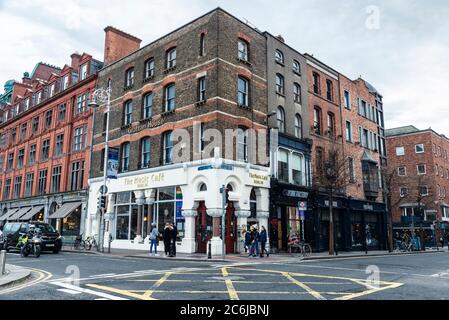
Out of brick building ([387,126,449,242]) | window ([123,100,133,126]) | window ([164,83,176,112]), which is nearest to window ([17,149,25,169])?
window ([123,100,133,126])

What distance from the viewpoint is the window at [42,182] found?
36666 mm

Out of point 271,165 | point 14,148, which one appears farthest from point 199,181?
point 14,148

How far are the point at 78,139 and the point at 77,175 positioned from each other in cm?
339

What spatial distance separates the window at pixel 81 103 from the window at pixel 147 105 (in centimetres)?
921

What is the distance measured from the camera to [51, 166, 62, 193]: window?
114ft

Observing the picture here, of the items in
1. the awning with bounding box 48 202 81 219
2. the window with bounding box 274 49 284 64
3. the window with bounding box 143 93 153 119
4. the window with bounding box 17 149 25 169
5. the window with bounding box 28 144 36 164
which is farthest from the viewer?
the window with bounding box 17 149 25 169

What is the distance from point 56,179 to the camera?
1387 inches

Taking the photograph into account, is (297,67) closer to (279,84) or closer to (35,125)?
(279,84)

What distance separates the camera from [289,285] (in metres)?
9.30

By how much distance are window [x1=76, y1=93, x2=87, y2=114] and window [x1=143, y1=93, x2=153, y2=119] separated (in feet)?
30.2

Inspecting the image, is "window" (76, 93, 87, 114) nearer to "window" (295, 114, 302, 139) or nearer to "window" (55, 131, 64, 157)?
"window" (55, 131, 64, 157)

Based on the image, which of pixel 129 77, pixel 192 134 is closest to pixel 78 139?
pixel 129 77

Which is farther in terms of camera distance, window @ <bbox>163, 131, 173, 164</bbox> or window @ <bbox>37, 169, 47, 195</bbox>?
window @ <bbox>37, 169, 47, 195</bbox>
